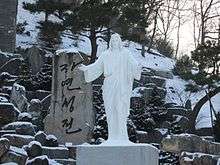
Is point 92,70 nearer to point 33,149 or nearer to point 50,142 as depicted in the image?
point 33,149

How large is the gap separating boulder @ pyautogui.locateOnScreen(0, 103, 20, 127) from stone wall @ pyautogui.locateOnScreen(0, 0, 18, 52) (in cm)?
1114

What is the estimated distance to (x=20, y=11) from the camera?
36094 mm

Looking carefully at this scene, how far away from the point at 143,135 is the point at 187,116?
5495mm

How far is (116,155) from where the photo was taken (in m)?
9.92

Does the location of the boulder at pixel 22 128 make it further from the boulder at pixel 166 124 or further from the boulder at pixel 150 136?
the boulder at pixel 166 124

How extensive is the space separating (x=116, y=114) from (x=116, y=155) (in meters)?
1.05

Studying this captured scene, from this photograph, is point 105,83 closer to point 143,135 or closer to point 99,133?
point 99,133

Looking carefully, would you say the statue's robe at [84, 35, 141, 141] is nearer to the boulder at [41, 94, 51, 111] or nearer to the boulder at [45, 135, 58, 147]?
the boulder at [45, 135, 58, 147]

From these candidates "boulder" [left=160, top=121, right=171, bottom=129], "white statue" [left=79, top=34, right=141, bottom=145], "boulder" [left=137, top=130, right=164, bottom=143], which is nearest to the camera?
"white statue" [left=79, top=34, right=141, bottom=145]

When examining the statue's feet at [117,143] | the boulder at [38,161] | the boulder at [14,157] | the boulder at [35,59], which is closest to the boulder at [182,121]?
the boulder at [35,59]

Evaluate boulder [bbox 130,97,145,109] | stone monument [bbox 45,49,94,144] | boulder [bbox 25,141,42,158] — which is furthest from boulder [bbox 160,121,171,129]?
boulder [bbox 25,141,42,158]

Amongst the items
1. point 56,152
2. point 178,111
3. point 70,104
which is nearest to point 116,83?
point 56,152

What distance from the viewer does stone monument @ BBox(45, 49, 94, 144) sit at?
61.0 feet

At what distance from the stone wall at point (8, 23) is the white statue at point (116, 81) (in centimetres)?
1857
